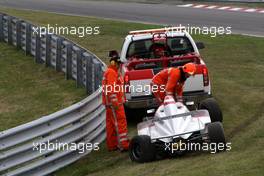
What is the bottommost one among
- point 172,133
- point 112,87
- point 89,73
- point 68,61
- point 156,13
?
point 156,13

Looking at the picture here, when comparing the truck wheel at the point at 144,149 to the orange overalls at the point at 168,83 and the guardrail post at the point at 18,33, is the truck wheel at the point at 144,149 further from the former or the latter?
the guardrail post at the point at 18,33

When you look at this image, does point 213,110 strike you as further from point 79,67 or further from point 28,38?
point 28,38

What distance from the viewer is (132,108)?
1378 cm

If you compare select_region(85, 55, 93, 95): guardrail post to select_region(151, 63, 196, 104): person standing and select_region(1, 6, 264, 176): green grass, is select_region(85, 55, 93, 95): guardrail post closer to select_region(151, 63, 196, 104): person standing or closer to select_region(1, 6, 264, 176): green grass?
select_region(1, 6, 264, 176): green grass

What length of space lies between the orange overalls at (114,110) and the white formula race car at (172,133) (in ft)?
1.95

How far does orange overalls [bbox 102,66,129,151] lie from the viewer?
11.9 m

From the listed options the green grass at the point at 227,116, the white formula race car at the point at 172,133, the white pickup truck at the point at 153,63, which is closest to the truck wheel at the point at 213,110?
the green grass at the point at 227,116

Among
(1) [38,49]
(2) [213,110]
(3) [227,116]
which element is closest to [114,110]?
(2) [213,110]

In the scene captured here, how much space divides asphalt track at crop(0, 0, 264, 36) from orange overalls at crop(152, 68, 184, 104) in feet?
48.8

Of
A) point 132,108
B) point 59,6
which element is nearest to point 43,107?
point 132,108

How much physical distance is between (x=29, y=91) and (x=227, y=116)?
6765 millimetres

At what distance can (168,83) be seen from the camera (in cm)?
1164

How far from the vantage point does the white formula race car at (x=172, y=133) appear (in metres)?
10.8

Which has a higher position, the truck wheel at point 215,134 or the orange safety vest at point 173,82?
the orange safety vest at point 173,82
